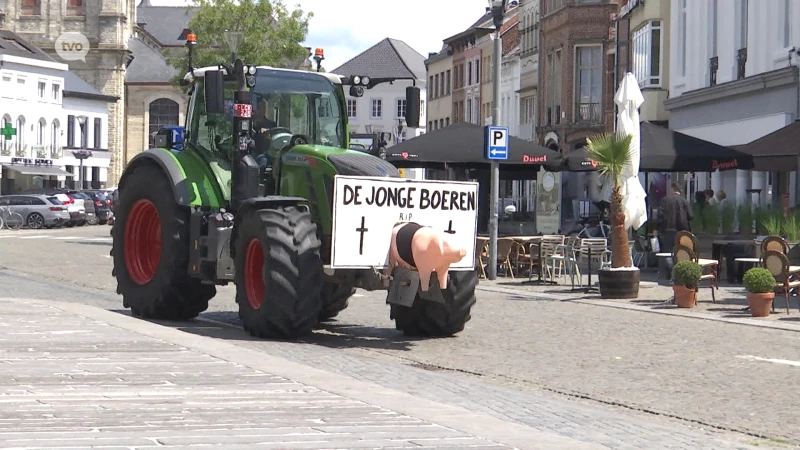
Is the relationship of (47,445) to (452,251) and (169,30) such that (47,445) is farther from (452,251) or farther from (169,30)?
(169,30)

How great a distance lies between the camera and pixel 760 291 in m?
20.1

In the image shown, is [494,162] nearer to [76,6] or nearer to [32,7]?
[32,7]

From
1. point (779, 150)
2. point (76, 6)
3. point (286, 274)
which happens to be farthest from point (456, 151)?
point (76, 6)

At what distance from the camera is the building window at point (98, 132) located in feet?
372

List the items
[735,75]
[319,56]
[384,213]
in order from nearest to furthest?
[384,213] → [319,56] → [735,75]

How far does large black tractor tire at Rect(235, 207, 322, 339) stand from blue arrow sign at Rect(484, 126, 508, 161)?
12.8 m

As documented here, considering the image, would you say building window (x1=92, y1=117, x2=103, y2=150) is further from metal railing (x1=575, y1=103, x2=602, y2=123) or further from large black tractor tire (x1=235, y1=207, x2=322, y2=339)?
large black tractor tire (x1=235, y1=207, x2=322, y2=339)

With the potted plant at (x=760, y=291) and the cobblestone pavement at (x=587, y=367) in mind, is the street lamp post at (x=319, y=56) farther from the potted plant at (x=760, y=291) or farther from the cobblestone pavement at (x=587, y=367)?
the potted plant at (x=760, y=291)

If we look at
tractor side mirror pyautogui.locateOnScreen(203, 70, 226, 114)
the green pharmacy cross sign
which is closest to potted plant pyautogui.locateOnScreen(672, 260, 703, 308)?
tractor side mirror pyautogui.locateOnScreen(203, 70, 226, 114)

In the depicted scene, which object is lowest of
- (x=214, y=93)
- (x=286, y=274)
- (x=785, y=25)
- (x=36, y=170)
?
(x=286, y=274)

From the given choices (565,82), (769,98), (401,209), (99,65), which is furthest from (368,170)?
(99,65)

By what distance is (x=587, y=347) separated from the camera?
1612 centimetres

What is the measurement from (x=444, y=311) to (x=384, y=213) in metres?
1.31

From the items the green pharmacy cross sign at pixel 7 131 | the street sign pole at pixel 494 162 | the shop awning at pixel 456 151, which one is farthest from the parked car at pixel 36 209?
the street sign pole at pixel 494 162
